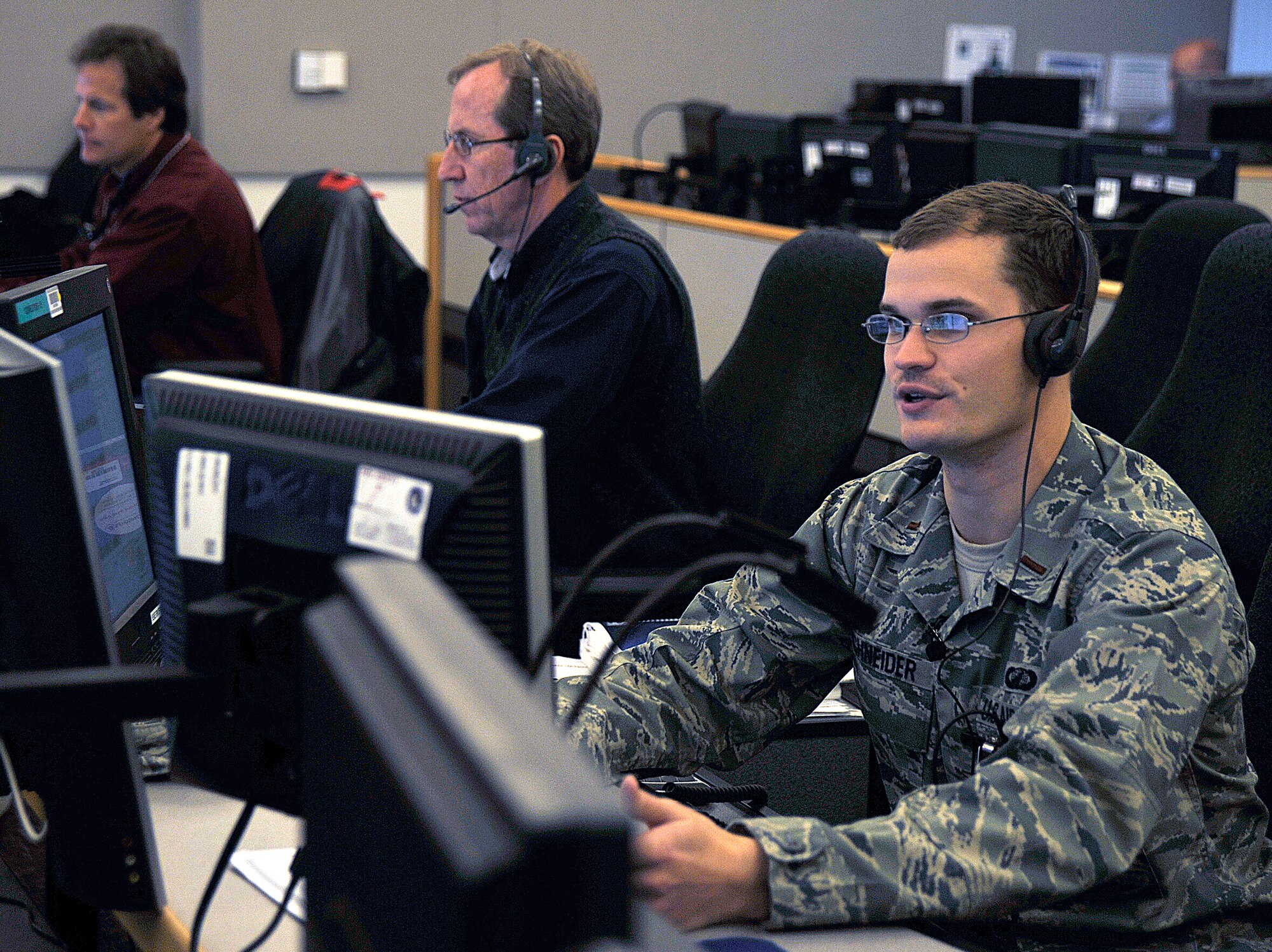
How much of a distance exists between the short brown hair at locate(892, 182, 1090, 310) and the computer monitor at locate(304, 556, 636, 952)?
0.74 m

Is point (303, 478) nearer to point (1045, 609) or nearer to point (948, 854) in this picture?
point (948, 854)

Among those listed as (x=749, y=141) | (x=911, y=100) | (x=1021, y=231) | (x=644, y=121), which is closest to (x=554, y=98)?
(x=1021, y=231)

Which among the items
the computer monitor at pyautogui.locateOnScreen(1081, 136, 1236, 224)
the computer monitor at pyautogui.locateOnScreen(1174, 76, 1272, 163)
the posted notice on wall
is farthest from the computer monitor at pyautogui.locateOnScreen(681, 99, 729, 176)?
the posted notice on wall

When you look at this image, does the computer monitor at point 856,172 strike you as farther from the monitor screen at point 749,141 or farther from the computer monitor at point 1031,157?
the computer monitor at point 1031,157

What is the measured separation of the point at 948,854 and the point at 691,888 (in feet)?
0.60

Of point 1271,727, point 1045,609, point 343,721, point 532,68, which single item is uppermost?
point 532,68

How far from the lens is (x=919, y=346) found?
45.5 inches

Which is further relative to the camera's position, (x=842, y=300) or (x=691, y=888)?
(x=842, y=300)

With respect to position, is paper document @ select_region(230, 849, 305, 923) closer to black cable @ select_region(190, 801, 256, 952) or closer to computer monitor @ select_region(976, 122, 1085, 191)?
black cable @ select_region(190, 801, 256, 952)

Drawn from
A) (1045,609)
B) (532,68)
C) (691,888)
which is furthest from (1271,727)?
(532,68)

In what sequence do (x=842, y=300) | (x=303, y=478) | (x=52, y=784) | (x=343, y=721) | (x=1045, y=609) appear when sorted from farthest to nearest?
(x=842, y=300)
(x=1045, y=609)
(x=52, y=784)
(x=303, y=478)
(x=343, y=721)

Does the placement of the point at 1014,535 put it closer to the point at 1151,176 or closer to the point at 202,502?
the point at 202,502

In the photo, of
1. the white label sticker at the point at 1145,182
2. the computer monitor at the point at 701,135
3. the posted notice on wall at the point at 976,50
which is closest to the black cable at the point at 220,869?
the white label sticker at the point at 1145,182

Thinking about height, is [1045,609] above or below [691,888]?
above
